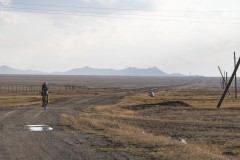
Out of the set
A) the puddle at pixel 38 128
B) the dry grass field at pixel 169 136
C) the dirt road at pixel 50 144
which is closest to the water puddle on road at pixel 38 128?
the puddle at pixel 38 128

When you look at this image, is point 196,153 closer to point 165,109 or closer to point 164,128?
point 164,128

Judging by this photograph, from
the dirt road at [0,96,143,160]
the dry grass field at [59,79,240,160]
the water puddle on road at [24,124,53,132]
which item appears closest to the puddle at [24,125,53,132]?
the water puddle on road at [24,124,53,132]

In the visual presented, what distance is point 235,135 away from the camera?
90.1ft

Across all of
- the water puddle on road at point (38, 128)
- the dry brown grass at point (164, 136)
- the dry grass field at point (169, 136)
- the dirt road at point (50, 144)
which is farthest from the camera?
the water puddle on road at point (38, 128)

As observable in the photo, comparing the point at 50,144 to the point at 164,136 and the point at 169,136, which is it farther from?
the point at 169,136

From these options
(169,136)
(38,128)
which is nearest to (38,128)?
(38,128)

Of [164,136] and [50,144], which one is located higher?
[50,144]

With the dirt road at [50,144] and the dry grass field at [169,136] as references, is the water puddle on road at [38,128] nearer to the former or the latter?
the dirt road at [50,144]

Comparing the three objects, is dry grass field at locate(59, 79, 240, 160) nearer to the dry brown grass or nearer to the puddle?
the dry brown grass

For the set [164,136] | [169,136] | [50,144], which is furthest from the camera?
[169,136]

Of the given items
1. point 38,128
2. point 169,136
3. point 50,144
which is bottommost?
point 169,136

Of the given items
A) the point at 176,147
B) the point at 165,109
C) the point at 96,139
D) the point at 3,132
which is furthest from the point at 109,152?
the point at 165,109

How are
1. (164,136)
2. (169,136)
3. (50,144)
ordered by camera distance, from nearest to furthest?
(50,144)
(164,136)
(169,136)

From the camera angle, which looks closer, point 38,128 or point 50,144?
point 50,144
